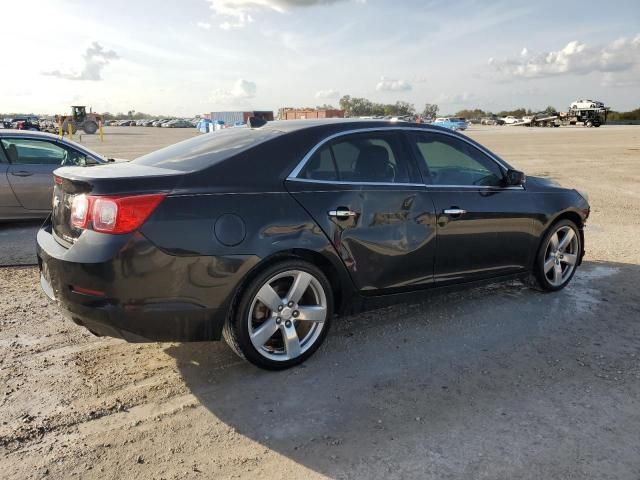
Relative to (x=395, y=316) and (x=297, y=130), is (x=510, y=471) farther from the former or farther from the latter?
(x=297, y=130)

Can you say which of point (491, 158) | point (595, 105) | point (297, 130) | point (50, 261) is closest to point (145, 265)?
point (50, 261)

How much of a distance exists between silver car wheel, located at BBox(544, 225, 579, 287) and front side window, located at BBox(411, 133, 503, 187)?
96 cm

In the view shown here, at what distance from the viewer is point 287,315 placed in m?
3.56

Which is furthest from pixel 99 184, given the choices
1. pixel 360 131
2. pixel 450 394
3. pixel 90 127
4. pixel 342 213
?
pixel 90 127

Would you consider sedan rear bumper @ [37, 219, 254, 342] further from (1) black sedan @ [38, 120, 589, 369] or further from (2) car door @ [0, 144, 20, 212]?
(2) car door @ [0, 144, 20, 212]

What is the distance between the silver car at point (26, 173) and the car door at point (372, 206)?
17.1 feet

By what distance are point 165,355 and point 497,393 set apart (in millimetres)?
2286

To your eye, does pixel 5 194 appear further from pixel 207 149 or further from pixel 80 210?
pixel 80 210

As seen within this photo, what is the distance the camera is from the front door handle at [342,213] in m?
3.64

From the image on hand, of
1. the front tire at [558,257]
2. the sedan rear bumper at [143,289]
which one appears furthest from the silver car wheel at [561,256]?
the sedan rear bumper at [143,289]

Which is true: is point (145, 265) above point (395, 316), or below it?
above

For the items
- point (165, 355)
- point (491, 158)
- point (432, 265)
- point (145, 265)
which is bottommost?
point (165, 355)

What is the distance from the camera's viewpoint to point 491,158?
476cm

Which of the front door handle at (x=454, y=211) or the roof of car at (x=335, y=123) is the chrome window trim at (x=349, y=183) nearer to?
the front door handle at (x=454, y=211)
